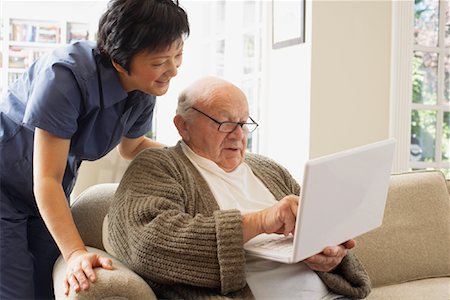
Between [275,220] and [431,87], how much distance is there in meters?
2.77

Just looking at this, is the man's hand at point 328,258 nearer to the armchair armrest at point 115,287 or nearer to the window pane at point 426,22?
the armchair armrest at point 115,287

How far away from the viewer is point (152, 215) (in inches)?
57.3

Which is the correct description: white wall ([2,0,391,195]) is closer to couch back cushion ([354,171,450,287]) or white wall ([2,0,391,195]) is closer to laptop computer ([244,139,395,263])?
couch back cushion ([354,171,450,287])

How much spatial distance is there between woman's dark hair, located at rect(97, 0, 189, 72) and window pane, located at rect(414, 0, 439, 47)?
8.28ft

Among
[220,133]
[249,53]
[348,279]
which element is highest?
[249,53]

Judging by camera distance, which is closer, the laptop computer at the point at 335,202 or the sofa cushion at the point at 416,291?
the laptop computer at the point at 335,202

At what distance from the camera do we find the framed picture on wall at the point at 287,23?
10.7 feet

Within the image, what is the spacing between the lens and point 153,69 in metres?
1.52

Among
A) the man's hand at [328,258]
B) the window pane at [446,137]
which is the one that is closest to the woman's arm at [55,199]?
the man's hand at [328,258]

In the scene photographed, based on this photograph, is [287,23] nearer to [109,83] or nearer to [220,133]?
[220,133]

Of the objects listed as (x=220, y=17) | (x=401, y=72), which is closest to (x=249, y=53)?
(x=220, y=17)

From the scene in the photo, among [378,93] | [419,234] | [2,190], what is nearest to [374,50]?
[378,93]

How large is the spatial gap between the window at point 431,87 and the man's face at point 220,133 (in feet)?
7.27

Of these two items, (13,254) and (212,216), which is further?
(13,254)
